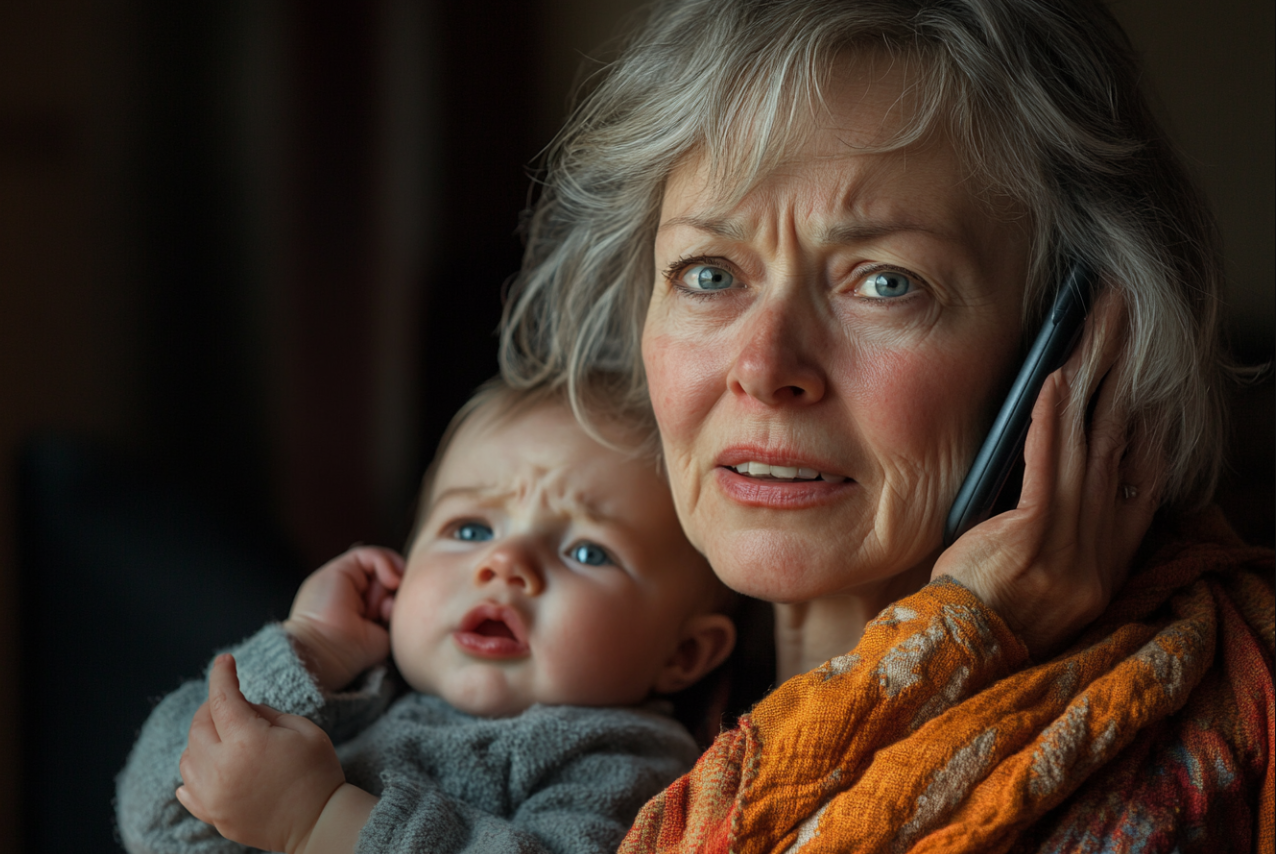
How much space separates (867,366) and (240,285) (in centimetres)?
168

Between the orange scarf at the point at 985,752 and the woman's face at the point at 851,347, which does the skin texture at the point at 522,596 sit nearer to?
the woman's face at the point at 851,347

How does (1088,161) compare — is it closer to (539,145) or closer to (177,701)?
(539,145)

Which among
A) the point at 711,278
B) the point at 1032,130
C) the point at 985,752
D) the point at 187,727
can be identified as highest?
the point at 1032,130

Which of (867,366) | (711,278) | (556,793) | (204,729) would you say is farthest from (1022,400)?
(204,729)

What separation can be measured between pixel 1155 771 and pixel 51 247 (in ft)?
6.66

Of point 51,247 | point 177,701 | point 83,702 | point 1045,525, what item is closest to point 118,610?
point 83,702

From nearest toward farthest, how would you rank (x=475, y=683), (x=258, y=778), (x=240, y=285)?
1. (x=258, y=778)
2. (x=475, y=683)
3. (x=240, y=285)

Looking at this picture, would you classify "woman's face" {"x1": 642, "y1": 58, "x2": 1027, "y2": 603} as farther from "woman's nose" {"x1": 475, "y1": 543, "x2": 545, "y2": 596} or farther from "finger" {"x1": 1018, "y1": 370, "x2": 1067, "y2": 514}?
"woman's nose" {"x1": 475, "y1": 543, "x2": 545, "y2": 596}

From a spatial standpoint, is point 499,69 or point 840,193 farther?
point 499,69

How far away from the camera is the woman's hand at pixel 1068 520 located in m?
1.05

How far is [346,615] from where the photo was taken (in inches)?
55.4

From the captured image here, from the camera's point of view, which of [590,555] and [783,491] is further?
[590,555]

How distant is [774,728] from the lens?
92 cm

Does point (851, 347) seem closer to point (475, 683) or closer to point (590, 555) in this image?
point (590, 555)
